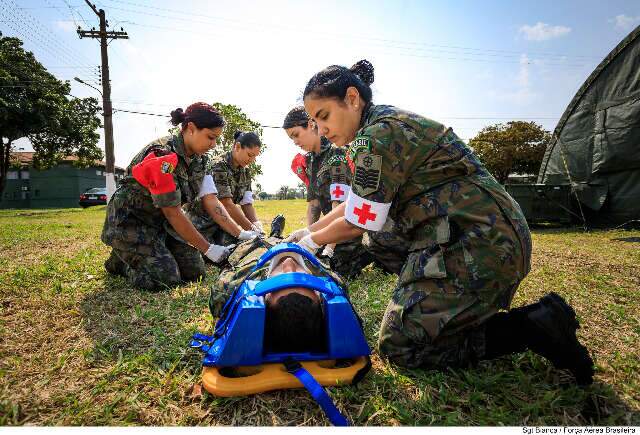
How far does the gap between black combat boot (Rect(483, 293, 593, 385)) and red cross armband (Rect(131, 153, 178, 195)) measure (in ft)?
9.19

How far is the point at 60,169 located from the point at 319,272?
128 feet

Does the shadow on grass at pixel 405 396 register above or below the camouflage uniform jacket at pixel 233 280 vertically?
Result: below

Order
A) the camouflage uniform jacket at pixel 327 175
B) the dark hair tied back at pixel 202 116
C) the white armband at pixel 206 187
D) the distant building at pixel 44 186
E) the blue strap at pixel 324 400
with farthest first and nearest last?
the distant building at pixel 44 186 < the white armband at pixel 206 187 < the camouflage uniform jacket at pixel 327 175 < the dark hair tied back at pixel 202 116 < the blue strap at pixel 324 400

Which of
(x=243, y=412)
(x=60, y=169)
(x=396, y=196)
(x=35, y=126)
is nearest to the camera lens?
(x=243, y=412)

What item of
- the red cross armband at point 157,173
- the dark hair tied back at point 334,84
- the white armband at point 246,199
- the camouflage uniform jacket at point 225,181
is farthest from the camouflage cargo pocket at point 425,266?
the white armband at point 246,199

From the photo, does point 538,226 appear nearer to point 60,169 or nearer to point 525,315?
point 525,315

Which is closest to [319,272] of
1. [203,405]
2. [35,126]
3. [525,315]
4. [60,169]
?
[203,405]

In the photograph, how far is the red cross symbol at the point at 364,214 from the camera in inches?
73.0

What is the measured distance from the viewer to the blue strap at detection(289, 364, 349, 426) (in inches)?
55.0

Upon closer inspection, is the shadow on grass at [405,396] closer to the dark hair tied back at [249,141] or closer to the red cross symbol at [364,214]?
the red cross symbol at [364,214]

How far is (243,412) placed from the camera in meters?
1.55

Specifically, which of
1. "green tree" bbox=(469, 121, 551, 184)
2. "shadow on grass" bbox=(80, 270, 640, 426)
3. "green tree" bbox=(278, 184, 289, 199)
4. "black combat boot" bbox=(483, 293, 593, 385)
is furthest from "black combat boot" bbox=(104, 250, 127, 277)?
"green tree" bbox=(278, 184, 289, 199)

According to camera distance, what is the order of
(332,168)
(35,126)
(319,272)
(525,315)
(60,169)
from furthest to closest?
(60,169), (35,126), (332,168), (319,272), (525,315)

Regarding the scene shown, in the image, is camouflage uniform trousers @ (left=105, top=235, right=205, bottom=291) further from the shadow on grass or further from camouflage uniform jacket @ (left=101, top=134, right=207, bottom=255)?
the shadow on grass
